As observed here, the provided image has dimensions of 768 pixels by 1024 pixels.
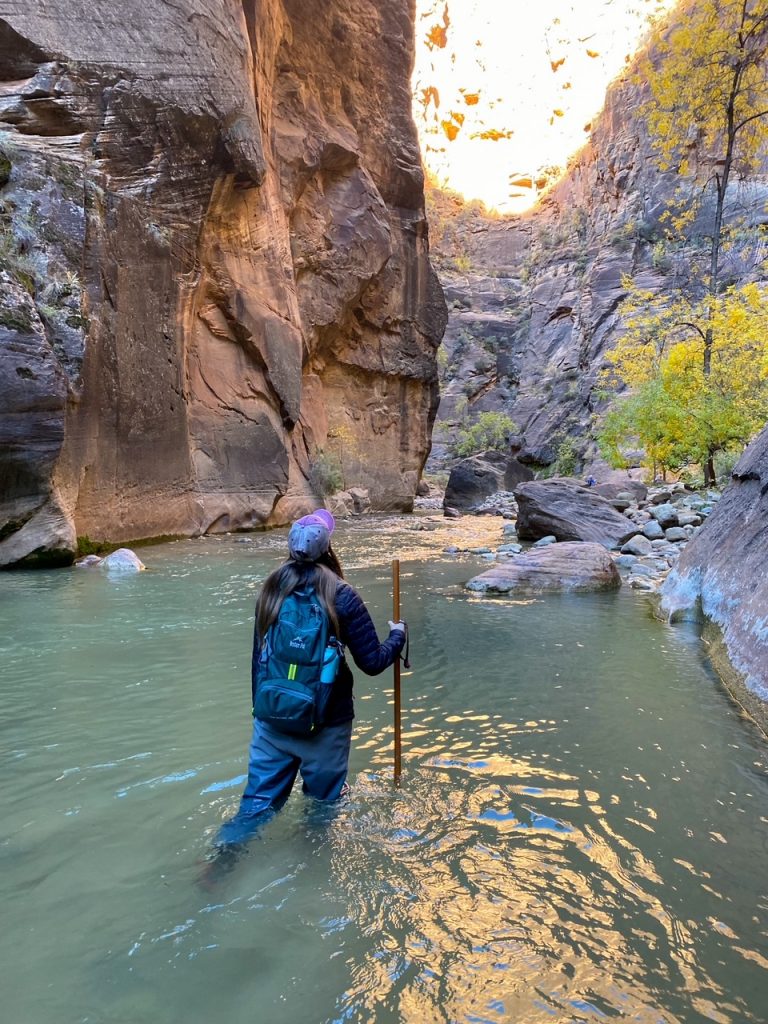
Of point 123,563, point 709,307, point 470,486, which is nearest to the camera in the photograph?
point 123,563

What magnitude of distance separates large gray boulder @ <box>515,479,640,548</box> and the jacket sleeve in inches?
460

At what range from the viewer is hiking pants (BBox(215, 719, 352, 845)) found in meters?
3.08

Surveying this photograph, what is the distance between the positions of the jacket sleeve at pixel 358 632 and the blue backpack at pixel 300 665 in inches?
2.8

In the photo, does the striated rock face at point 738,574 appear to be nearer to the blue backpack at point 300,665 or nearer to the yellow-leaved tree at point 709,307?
the blue backpack at point 300,665

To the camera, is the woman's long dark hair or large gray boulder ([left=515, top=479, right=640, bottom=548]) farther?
large gray boulder ([left=515, top=479, right=640, bottom=548])

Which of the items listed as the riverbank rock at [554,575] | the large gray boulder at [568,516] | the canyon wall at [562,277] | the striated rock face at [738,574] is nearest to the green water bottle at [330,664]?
the striated rock face at [738,574]

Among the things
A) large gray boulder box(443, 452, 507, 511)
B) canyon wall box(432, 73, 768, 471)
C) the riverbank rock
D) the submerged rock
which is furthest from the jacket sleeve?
canyon wall box(432, 73, 768, 471)

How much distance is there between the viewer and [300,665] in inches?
116

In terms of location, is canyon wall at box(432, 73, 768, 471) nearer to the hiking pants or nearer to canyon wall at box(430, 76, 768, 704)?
canyon wall at box(430, 76, 768, 704)

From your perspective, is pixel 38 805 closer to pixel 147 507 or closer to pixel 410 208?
pixel 147 507

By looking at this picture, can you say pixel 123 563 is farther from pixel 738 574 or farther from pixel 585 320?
pixel 585 320

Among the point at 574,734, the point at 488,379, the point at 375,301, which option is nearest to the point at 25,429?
the point at 574,734

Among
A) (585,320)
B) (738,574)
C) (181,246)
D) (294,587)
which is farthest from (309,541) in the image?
(585,320)

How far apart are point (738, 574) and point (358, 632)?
500cm
